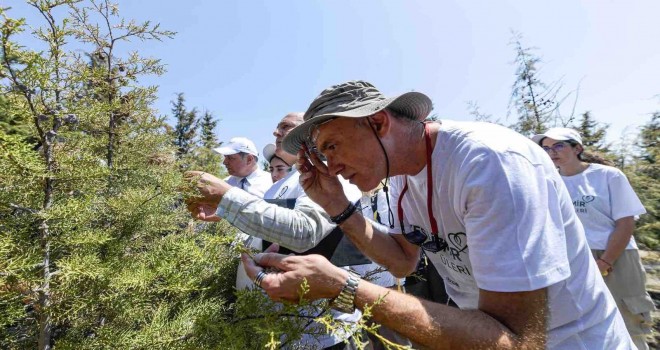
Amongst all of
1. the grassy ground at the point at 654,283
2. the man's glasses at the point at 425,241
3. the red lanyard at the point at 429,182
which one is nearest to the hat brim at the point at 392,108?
the red lanyard at the point at 429,182

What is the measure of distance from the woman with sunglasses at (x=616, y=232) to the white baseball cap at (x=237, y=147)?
350 centimetres

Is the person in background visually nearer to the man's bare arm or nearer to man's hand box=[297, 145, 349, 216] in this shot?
man's hand box=[297, 145, 349, 216]

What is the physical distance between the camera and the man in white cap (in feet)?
14.6

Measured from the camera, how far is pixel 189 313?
167 centimetres

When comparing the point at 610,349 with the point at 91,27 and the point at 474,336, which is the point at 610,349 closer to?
the point at 474,336

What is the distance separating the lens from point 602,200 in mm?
3643

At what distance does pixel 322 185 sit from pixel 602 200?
320cm

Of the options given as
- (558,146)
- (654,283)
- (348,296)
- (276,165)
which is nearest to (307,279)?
(348,296)

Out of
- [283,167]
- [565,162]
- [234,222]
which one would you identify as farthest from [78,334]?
[565,162]

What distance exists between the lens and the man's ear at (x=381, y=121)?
1.74 meters

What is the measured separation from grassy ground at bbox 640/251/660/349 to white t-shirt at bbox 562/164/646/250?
7.40 feet

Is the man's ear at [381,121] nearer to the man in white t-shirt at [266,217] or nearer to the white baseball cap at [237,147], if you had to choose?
the man in white t-shirt at [266,217]

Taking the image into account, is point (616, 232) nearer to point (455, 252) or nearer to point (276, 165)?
point (455, 252)

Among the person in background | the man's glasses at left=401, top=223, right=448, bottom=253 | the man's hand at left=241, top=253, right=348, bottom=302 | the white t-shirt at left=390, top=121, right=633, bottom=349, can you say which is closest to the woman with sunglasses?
the white t-shirt at left=390, top=121, right=633, bottom=349
